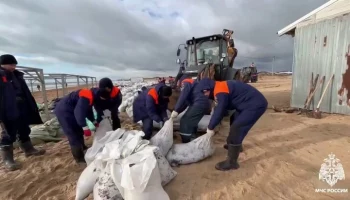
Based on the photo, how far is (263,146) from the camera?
3.83 m

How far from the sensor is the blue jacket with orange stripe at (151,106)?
363 centimetres

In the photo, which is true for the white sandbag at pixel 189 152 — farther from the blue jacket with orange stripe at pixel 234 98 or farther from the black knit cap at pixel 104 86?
the black knit cap at pixel 104 86

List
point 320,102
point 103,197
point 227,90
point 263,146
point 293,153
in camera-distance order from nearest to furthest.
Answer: point 103,197 → point 227,90 → point 293,153 → point 263,146 → point 320,102

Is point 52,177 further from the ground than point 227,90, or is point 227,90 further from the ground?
point 227,90

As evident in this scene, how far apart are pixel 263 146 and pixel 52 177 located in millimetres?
3157

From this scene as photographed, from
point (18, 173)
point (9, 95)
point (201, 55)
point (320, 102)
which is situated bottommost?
point (18, 173)

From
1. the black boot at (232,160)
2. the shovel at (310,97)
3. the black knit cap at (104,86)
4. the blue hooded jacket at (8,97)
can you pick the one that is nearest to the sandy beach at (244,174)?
the black boot at (232,160)

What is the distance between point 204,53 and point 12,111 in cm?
596

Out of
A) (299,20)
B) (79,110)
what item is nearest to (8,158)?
(79,110)

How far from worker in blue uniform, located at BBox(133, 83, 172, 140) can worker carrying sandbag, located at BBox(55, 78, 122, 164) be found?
1.76 ft

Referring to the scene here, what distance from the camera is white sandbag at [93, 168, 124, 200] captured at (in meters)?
2.07

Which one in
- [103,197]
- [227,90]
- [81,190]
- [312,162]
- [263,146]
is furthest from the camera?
[263,146]

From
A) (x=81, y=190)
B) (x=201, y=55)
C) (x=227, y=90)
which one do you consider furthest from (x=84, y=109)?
(x=201, y=55)

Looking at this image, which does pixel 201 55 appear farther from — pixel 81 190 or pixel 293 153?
pixel 81 190
